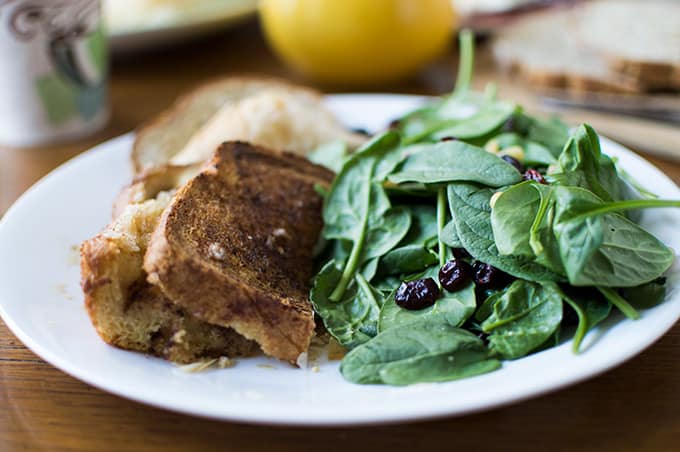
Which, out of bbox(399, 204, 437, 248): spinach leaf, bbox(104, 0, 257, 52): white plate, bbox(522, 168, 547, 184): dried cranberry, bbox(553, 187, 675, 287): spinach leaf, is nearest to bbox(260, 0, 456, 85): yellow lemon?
bbox(104, 0, 257, 52): white plate

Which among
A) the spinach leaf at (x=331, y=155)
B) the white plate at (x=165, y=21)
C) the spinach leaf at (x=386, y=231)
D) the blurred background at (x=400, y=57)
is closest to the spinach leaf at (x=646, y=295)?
the spinach leaf at (x=386, y=231)

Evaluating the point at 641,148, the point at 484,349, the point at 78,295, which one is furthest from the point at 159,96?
the point at 484,349

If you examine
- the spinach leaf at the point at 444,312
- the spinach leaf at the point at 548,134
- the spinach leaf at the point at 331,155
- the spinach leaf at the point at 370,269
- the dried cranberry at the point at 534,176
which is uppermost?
the dried cranberry at the point at 534,176

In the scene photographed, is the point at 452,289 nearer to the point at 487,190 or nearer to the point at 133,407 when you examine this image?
the point at 487,190

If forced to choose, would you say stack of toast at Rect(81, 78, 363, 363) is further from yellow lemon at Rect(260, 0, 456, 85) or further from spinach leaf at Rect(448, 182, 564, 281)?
yellow lemon at Rect(260, 0, 456, 85)

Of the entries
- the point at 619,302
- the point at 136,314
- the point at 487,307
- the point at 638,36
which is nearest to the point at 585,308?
the point at 619,302

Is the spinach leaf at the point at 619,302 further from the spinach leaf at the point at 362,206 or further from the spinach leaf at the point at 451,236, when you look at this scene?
the spinach leaf at the point at 362,206

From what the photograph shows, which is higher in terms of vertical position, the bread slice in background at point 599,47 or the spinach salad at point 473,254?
the spinach salad at point 473,254
